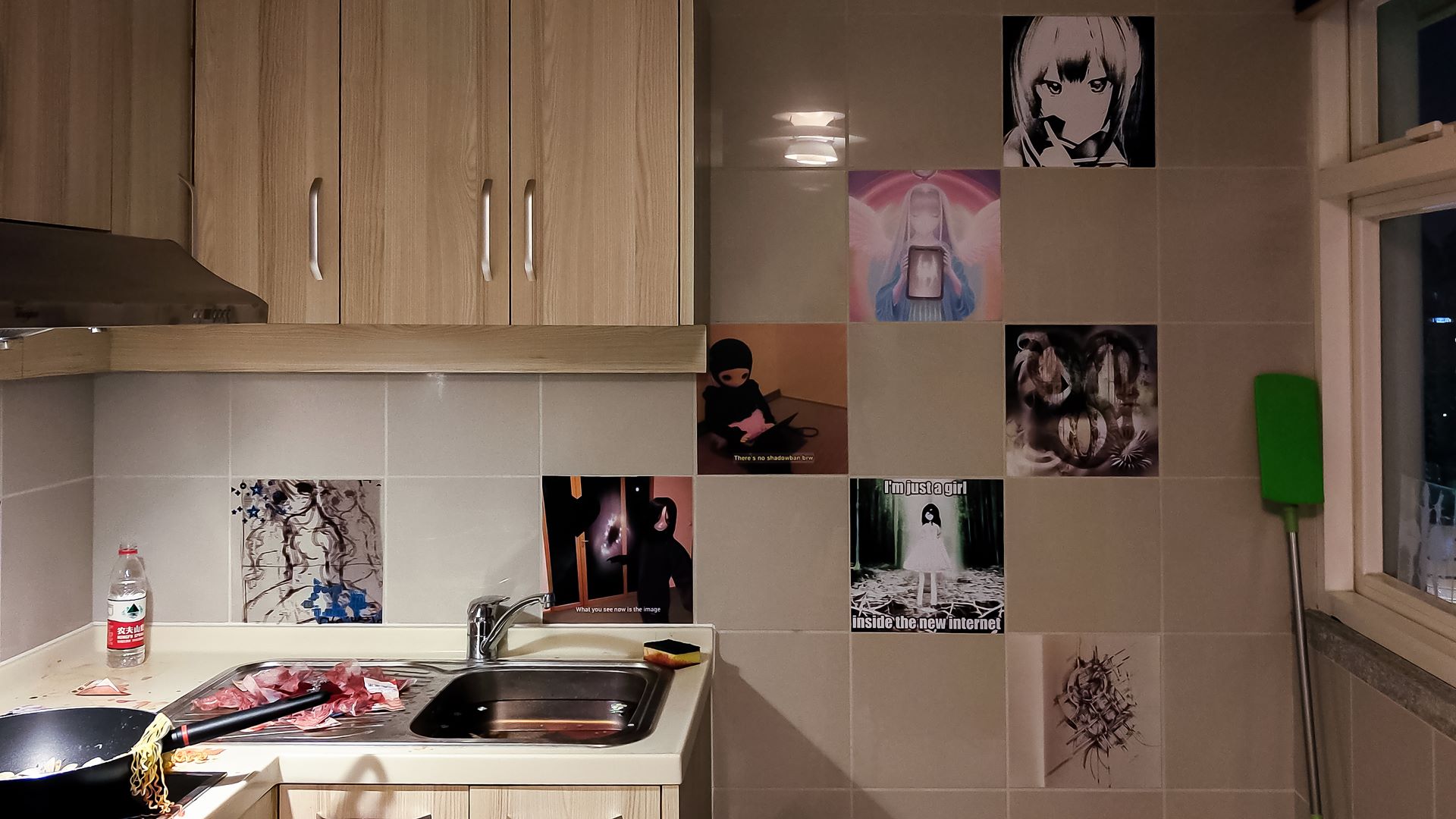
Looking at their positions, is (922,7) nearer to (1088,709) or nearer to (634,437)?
(634,437)

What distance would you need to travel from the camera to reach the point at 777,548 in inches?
86.3

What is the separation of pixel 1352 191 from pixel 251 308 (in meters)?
2.01

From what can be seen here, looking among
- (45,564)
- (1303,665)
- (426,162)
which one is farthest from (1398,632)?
(45,564)

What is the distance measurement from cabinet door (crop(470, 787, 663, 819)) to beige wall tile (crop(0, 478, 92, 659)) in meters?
1.03

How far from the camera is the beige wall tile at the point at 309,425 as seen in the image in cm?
219

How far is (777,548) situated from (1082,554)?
2.10 ft

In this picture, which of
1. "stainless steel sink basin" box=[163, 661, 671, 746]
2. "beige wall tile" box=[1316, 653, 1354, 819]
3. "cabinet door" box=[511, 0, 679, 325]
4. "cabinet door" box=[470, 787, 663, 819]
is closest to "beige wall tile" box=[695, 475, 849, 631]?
"stainless steel sink basin" box=[163, 661, 671, 746]

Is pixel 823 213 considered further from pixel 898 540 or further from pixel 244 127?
pixel 244 127

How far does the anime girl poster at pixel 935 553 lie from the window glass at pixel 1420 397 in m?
0.75

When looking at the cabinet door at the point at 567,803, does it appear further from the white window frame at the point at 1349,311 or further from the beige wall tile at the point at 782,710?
the white window frame at the point at 1349,311

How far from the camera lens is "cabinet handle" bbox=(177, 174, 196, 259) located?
1.90 m

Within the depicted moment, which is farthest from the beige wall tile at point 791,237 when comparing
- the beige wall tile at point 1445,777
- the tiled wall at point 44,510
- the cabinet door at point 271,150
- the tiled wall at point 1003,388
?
the tiled wall at point 44,510

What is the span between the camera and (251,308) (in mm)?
1631

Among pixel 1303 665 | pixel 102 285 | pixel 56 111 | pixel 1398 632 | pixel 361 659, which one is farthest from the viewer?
pixel 361 659
